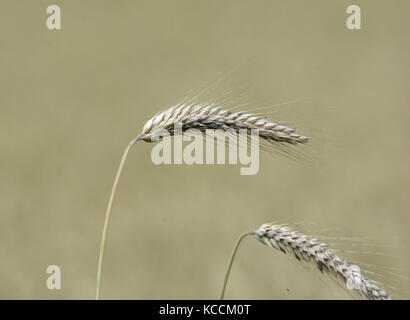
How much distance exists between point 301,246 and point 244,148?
0.26 m

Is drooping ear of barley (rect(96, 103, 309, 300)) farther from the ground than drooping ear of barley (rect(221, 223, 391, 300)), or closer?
farther from the ground

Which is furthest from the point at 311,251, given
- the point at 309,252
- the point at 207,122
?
the point at 207,122

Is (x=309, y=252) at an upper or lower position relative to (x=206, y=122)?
lower

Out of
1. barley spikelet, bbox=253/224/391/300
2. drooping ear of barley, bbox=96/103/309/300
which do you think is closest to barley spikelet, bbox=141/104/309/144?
drooping ear of barley, bbox=96/103/309/300

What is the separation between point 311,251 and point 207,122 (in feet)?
1.20

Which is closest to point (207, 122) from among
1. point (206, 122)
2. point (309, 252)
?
point (206, 122)

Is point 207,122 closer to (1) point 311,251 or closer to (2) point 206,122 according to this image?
(2) point 206,122

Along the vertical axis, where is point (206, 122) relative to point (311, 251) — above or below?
above

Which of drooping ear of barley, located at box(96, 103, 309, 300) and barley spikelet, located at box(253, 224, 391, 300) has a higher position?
drooping ear of barley, located at box(96, 103, 309, 300)

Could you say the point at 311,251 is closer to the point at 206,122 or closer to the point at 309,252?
the point at 309,252

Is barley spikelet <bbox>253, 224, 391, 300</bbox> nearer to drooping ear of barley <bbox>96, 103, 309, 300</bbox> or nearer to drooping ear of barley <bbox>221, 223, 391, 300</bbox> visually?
drooping ear of barley <bbox>221, 223, 391, 300</bbox>

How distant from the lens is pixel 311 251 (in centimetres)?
126

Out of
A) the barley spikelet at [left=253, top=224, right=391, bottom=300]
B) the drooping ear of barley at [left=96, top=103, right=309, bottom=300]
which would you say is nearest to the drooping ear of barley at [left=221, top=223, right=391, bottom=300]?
the barley spikelet at [left=253, top=224, right=391, bottom=300]

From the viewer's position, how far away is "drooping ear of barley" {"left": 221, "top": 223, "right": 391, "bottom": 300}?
1.21 metres
